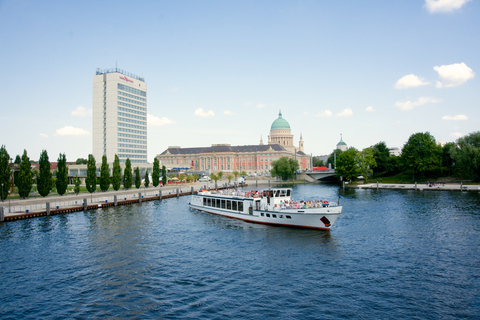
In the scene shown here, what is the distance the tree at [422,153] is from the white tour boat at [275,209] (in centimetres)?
8971

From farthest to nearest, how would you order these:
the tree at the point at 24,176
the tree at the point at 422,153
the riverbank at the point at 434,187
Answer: the tree at the point at 422,153 < the riverbank at the point at 434,187 < the tree at the point at 24,176

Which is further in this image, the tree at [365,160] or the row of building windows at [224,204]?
the tree at [365,160]

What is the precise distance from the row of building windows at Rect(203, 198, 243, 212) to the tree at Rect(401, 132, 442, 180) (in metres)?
95.2

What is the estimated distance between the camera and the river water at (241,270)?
28438mm

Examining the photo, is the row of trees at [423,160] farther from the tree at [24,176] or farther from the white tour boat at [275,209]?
the tree at [24,176]

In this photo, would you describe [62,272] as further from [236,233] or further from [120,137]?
[120,137]

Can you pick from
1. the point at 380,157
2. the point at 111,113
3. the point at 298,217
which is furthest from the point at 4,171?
the point at 380,157

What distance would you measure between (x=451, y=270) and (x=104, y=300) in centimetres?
3300

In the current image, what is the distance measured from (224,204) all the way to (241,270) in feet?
127

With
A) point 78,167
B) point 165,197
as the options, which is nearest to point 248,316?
point 165,197

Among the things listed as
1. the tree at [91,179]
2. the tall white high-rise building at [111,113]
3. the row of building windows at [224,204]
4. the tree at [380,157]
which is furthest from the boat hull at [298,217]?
the tall white high-rise building at [111,113]

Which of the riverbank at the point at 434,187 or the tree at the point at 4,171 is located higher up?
the tree at the point at 4,171

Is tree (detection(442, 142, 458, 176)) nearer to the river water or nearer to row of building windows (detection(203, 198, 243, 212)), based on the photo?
the river water

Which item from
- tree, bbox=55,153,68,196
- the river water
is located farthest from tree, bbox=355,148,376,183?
tree, bbox=55,153,68,196
